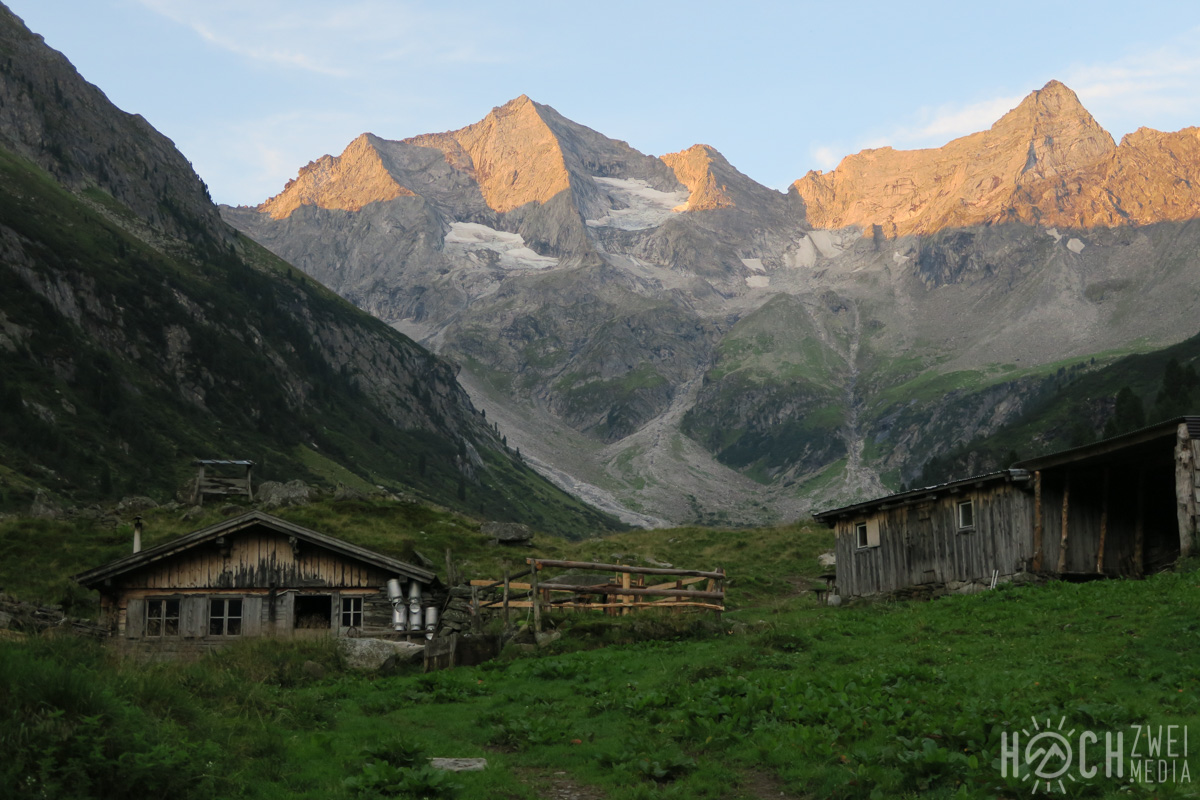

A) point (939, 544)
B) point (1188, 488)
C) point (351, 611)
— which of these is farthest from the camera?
point (939, 544)

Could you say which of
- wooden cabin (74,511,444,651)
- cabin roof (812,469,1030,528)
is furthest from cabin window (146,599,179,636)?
cabin roof (812,469,1030,528)

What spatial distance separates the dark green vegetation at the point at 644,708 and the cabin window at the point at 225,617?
12.2 metres

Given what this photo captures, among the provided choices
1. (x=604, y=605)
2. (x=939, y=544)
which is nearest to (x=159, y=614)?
(x=604, y=605)

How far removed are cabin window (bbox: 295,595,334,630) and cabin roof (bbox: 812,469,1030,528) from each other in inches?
870

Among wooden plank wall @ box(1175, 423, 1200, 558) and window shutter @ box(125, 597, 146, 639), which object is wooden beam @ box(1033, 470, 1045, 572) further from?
window shutter @ box(125, 597, 146, 639)

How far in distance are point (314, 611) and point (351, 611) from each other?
3193 millimetres

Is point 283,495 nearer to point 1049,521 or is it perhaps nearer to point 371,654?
point 371,654

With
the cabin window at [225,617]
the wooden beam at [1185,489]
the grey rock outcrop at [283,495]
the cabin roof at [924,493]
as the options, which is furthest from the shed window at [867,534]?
the grey rock outcrop at [283,495]

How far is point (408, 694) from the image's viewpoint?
953 inches

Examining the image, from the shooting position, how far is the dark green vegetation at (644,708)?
Result: 13266 millimetres

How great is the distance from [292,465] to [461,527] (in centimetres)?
12195

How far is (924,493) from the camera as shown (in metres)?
42.8

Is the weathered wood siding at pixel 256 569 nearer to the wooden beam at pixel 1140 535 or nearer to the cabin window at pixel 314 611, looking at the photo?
the cabin window at pixel 314 611

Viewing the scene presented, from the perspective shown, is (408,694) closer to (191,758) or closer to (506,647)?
(506,647)
